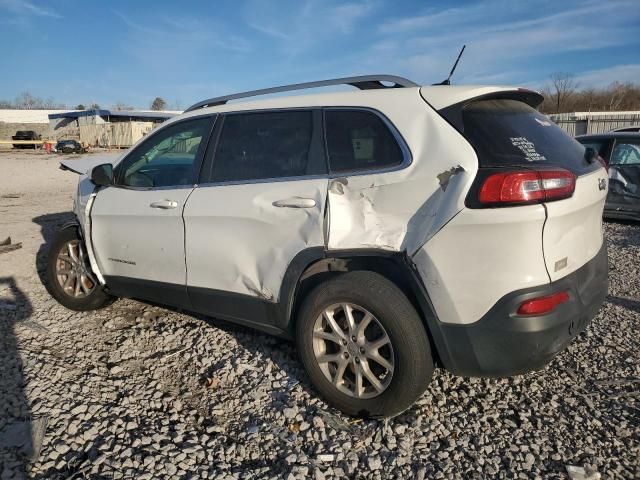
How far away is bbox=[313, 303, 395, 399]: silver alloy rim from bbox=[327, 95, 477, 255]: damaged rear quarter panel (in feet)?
1.36

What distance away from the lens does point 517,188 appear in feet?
7.50

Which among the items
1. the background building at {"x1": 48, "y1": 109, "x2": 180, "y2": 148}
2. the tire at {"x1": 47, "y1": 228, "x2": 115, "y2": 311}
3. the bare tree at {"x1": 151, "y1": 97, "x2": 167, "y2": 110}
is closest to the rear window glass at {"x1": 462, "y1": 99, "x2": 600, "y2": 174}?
the tire at {"x1": 47, "y1": 228, "x2": 115, "y2": 311}

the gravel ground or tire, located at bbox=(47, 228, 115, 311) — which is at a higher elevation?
tire, located at bbox=(47, 228, 115, 311)

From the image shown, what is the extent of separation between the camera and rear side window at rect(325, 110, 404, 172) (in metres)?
2.66

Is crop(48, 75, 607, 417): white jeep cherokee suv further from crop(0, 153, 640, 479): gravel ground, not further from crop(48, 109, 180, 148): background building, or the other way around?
crop(48, 109, 180, 148): background building

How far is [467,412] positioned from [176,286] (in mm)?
2178

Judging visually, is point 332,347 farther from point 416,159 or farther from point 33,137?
point 33,137

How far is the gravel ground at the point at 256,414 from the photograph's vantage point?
8.00 feet

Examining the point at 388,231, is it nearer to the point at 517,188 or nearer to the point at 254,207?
the point at 517,188

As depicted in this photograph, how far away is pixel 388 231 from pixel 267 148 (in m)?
1.07

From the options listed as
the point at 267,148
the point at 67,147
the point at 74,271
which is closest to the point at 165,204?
the point at 267,148

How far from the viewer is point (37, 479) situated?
2344 mm

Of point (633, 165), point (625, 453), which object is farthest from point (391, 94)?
point (633, 165)

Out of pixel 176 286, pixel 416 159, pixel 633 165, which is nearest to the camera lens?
pixel 416 159
